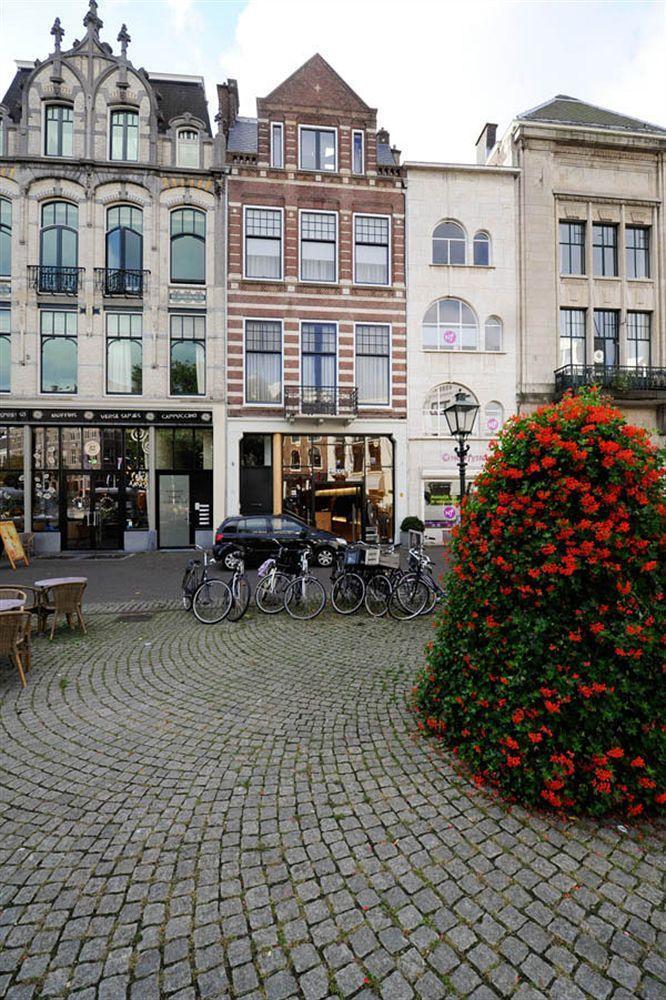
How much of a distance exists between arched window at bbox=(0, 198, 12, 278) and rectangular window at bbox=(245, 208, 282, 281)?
348 inches

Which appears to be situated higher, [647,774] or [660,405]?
[660,405]

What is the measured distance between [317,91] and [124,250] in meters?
10.1

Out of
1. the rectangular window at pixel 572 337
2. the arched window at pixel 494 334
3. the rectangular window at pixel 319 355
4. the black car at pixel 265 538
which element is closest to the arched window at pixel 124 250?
the rectangular window at pixel 319 355

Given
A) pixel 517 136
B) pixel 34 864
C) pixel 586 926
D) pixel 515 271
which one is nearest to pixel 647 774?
pixel 586 926

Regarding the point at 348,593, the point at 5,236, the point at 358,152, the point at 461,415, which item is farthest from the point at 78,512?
the point at 358,152

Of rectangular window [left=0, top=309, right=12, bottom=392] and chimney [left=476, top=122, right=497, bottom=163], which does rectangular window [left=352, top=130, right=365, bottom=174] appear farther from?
rectangular window [left=0, top=309, right=12, bottom=392]

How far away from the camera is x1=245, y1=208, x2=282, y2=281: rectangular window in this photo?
62.8ft

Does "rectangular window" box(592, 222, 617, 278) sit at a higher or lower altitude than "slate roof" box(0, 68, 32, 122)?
lower

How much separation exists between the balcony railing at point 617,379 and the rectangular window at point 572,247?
14.9 feet

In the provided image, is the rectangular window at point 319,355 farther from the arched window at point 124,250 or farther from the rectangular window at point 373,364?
the arched window at point 124,250

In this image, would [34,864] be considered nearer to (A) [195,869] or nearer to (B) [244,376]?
(A) [195,869]

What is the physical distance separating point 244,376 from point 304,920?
1842 centimetres

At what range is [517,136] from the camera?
20.4m

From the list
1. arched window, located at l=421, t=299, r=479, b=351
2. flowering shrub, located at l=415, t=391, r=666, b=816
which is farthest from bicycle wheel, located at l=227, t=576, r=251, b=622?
arched window, located at l=421, t=299, r=479, b=351
